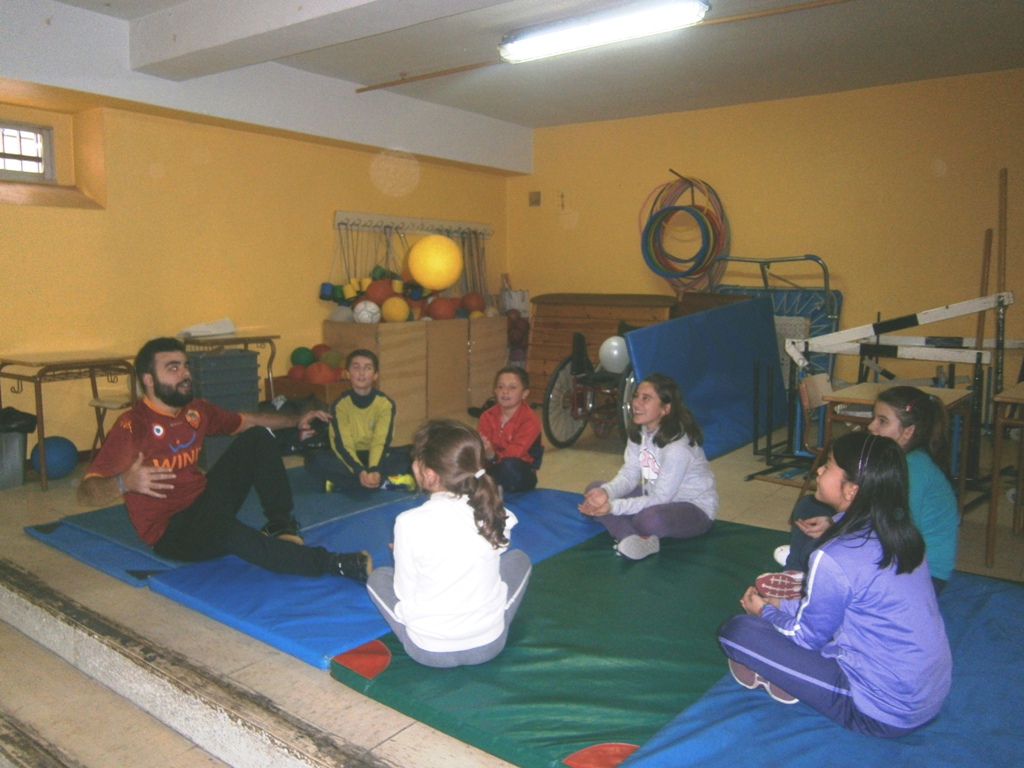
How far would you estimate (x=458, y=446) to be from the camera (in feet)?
7.54

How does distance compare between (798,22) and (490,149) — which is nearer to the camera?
(798,22)

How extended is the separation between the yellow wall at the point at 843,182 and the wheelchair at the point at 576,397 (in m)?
2.25

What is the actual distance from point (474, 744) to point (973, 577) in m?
2.15

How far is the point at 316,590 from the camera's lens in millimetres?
2994

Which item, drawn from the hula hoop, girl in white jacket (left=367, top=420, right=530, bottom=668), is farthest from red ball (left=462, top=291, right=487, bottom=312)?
girl in white jacket (left=367, top=420, right=530, bottom=668)

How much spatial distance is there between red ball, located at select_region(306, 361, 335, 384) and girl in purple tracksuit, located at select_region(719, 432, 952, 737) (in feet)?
→ 15.7

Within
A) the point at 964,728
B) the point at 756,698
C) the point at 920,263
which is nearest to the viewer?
the point at 964,728

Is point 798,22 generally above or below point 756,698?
above

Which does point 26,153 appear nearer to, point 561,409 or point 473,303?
point 473,303

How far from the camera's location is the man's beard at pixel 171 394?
3090mm

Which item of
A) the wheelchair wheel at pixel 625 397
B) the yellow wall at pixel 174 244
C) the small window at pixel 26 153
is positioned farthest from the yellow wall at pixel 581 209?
the wheelchair wheel at pixel 625 397

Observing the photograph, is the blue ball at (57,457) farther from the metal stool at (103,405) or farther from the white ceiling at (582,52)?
the white ceiling at (582,52)

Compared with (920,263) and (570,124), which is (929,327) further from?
(570,124)

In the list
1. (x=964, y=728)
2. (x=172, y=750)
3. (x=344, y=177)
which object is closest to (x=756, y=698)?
(x=964, y=728)
